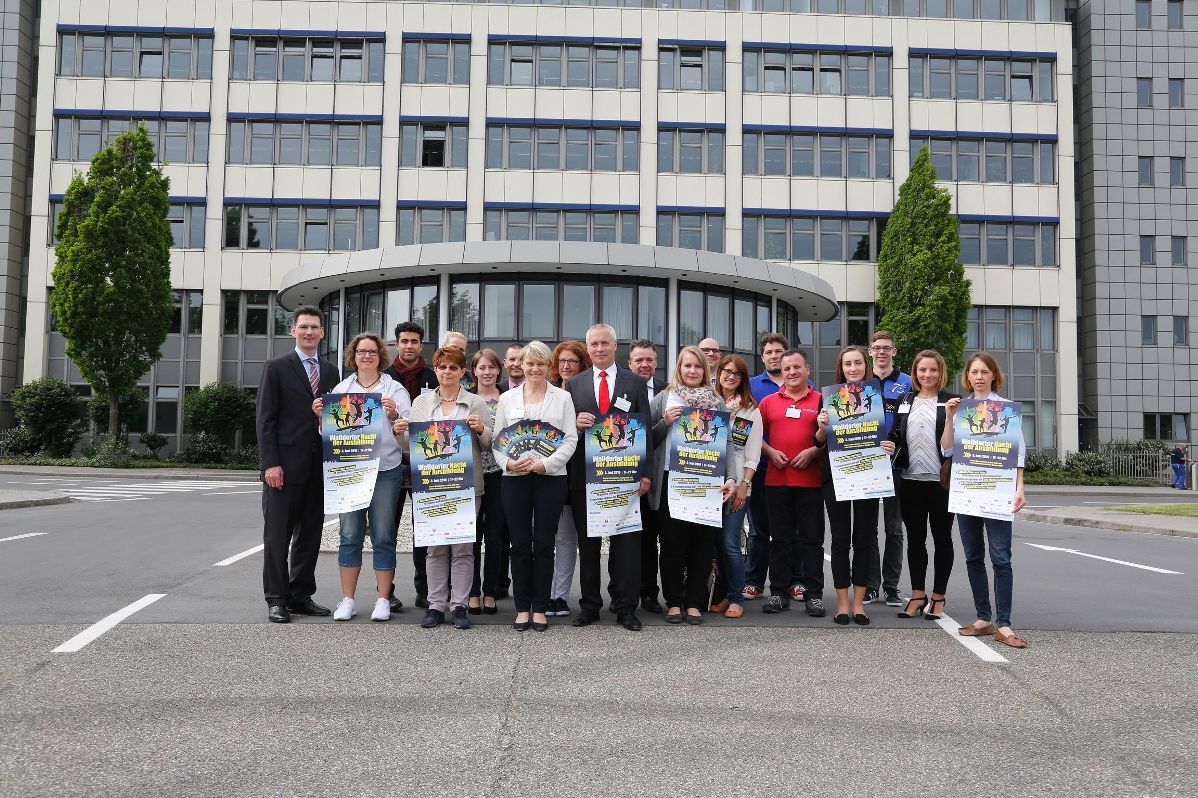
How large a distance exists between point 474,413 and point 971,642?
12.5 feet

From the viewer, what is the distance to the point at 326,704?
4.42 m

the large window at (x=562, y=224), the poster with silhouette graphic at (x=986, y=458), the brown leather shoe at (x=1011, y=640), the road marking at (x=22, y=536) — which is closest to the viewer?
the brown leather shoe at (x=1011, y=640)

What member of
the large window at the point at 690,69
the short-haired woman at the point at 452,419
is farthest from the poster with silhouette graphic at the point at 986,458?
the large window at the point at 690,69

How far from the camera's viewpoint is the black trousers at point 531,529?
6383mm

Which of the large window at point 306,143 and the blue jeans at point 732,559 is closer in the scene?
the blue jeans at point 732,559

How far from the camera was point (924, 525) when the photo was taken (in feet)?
22.8

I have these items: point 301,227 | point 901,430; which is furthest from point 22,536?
point 301,227

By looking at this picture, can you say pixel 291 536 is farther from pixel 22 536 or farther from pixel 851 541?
pixel 22 536

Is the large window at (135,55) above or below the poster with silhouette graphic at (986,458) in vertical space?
above

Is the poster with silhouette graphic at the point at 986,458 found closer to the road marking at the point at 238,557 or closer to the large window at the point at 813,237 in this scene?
the road marking at the point at 238,557

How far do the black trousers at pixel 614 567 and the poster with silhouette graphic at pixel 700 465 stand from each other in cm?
42

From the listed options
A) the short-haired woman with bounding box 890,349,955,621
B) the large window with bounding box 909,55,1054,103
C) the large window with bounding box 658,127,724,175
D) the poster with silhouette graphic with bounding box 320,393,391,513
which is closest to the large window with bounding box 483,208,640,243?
the large window with bounding box 658,127,724,175

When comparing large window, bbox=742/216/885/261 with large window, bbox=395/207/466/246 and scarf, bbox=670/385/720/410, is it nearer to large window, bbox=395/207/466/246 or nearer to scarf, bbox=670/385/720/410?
large window, bbox=395/207/466/246

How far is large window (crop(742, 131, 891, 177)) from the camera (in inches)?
1421
